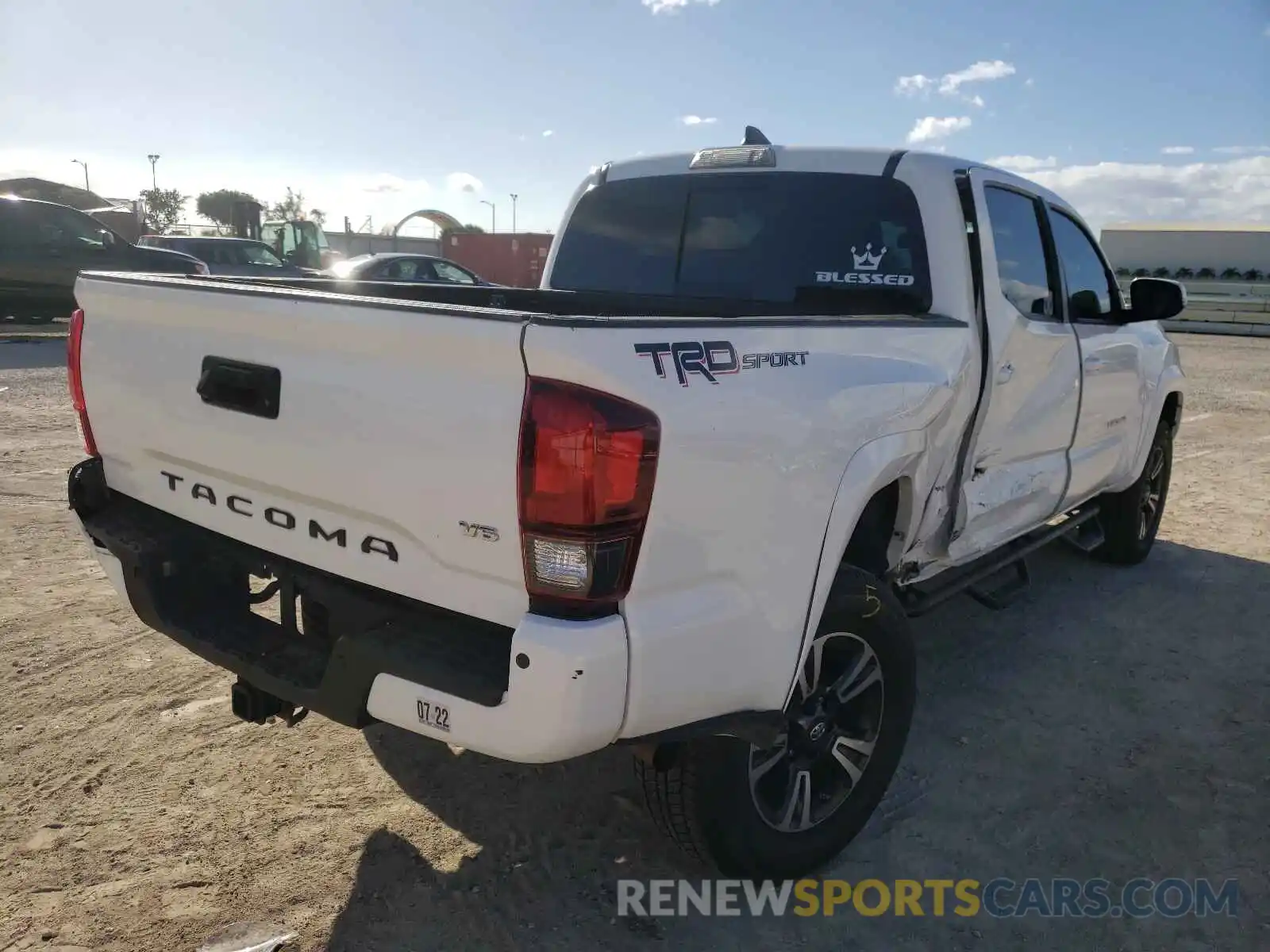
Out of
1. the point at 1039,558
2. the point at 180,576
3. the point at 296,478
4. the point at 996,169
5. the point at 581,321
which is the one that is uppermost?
the point at 996,169

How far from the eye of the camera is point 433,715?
6.72 feet

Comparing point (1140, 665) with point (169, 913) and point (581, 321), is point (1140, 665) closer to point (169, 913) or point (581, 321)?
point (581, 321)

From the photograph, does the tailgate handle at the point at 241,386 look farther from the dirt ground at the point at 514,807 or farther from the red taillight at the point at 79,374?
the dirt ground at the point at 514,807

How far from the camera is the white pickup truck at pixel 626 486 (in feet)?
6.31

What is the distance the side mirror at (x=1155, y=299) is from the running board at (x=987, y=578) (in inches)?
42.0

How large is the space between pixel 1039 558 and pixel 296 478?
16.1 ft

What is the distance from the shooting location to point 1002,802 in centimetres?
315

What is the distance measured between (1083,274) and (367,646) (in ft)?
12.5

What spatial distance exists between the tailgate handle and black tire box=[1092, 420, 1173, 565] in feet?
15.3

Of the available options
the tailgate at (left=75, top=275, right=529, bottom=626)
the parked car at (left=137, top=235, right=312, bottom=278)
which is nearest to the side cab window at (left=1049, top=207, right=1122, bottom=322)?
the tailgate at (left=75, top=275, right=529, bottom=626)

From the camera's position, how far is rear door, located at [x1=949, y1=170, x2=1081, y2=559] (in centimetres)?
346

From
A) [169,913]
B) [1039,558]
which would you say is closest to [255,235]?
[1039,558]

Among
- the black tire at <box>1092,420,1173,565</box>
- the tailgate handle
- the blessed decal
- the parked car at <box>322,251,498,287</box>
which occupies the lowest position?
the black tire at <box>1092,420,1173,565</box>

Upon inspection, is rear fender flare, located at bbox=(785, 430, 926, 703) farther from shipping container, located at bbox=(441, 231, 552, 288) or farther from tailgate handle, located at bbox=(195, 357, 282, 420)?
shipping container, located at bbox=(441, 231, 552, 288)
